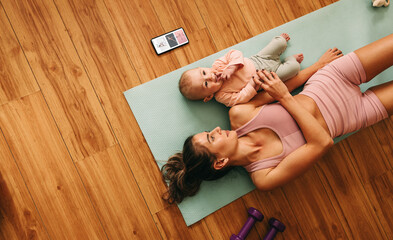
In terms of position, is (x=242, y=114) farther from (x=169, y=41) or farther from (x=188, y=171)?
(x=169, y=41)

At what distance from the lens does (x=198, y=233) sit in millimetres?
1389

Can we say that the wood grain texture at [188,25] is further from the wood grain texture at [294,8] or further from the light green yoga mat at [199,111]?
the wood grain texture at [294,8]

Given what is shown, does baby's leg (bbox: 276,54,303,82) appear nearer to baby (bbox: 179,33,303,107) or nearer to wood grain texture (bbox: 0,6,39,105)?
baby (bbox: 179,33,303,107)

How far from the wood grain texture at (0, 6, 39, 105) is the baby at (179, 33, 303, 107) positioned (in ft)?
2.70

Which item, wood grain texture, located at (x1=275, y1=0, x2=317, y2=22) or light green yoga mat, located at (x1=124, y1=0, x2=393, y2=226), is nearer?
light green yoga mat, located at (x1=124, y1=0, x2=393, y2=226)

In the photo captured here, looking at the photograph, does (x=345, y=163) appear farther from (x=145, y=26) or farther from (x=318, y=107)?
(x=145, y=26)

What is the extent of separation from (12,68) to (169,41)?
847 millimetres

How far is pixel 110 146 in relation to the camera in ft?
4.57

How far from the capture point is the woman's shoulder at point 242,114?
1.27 meters

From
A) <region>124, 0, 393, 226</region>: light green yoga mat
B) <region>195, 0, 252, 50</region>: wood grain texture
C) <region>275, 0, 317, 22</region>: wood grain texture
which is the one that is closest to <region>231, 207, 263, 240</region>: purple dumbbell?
<region>124, 0, 393, 226</region>: light green yoga mat

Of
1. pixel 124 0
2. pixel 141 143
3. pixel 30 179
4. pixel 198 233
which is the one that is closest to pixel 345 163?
pixel 198 233

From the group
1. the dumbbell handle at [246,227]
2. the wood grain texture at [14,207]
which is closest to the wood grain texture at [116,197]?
the wood grain texture at [14,207]

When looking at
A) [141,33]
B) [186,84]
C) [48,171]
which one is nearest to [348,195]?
[186,84]

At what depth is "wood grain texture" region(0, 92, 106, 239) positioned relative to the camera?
1328mm
